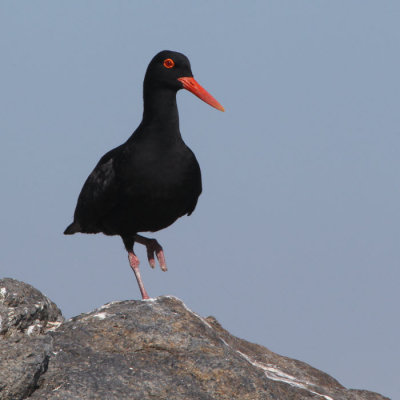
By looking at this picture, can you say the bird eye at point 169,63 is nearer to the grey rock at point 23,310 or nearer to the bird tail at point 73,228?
the bird tail at point 73,228

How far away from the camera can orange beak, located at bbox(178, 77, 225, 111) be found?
33.3ft

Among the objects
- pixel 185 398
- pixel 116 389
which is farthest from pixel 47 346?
pixel 185 398

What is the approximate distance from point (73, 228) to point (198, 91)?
3.30m

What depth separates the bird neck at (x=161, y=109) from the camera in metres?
9.88

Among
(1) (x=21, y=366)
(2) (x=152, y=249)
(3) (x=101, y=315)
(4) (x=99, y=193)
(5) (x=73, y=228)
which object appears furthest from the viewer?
(5) (x=73, y=228)

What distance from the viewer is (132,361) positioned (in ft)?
23.0

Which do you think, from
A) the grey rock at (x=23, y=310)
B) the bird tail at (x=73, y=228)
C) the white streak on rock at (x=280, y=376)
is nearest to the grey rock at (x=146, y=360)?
the white streak on rock at (x=280, y=376)

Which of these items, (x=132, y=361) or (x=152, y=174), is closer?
(x=132, y=361)

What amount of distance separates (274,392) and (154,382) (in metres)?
1.44

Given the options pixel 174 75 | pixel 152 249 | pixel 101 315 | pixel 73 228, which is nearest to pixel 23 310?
pixel 101 315

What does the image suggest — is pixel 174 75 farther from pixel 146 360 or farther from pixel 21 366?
pixel 21 366

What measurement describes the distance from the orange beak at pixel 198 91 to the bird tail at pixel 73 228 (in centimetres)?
289

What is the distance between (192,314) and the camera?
7844 millimetres

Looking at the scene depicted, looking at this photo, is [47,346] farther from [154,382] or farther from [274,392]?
[274,392]
